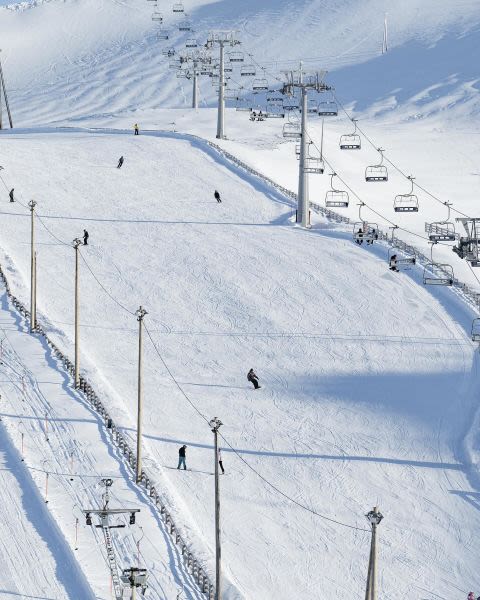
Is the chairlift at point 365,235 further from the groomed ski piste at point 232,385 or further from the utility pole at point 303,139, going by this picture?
the utility pole at point 303,139

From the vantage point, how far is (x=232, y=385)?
39.2m

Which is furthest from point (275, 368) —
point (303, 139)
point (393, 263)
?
point (303, 139)

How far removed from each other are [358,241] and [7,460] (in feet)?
81.1

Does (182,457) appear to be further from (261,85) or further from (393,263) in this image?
(261,85)

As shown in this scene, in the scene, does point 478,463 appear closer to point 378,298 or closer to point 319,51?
point 378,298

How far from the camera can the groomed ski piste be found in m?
28.3

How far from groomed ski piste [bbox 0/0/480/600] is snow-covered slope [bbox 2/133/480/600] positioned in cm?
9

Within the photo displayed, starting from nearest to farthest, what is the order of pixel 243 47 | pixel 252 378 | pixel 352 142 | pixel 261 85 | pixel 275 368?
pixel 252 378, pixel 275 368, pixel 352 142, pixel 261 85, pixel 243 47

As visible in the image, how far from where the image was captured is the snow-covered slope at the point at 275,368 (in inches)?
1181

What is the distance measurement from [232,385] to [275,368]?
206cm

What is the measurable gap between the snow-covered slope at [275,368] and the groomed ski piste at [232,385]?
9cm

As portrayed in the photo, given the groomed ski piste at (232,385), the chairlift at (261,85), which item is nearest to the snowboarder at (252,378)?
the groomed ski piste at (232,385)

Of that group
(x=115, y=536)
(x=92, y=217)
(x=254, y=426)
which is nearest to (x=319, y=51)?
(x=92, y=217)

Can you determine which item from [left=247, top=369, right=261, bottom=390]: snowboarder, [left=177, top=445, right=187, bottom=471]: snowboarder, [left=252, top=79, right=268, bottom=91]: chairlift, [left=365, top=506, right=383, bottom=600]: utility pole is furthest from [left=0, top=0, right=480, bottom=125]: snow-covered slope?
[left=365, top=506, right=383, bottom=600]: utility pole
